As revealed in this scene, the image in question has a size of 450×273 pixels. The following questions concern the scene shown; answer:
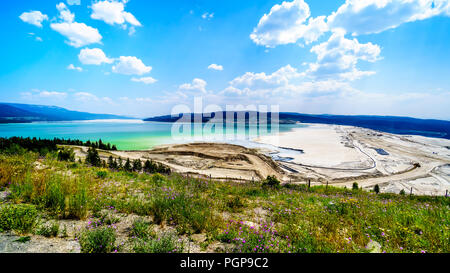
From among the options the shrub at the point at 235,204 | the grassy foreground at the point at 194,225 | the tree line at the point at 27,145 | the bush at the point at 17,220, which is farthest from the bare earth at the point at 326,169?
the bush at the point at 17,220

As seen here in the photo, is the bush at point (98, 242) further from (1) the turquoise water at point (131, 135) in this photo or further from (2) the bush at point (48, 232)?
(1) the turquoise water at point (131, 135)

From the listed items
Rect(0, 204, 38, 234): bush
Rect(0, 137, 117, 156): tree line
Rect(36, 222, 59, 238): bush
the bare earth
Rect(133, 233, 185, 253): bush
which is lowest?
the bare earth

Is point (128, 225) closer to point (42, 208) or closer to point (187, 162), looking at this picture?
point (42, 208)

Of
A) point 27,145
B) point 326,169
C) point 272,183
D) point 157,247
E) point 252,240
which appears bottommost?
point 326,169

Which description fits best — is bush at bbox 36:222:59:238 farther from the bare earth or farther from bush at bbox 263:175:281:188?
the bare earth

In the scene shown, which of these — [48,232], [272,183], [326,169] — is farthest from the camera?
[326,169]

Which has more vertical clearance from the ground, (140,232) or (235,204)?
(140,232)

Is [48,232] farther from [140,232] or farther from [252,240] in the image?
[252,240]

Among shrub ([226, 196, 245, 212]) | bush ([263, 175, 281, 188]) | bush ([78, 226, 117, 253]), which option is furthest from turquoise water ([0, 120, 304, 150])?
bush ([78, 226, 117, 253])

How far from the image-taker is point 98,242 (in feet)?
9.78

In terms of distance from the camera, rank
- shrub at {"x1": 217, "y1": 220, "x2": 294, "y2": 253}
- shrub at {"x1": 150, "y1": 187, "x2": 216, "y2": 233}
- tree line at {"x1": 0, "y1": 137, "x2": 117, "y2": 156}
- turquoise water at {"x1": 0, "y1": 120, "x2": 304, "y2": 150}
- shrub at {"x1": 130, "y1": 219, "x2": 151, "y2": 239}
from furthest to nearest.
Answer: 1. turquoise water at {"x1": 0, "y1": 120, "x2": 304, "y2": 150}
2. tree line at {"x1": 0, "y1": 137, "x2": 117, "y2": 156}
3. shrub at {"x1": 150, "y1": 187, "x2": 216, "y2": 233}
4. shrub at {"x1": 130, "y1": 219, "x2": 151, "y2": 239}
5. shrub at {"x1": 217, "y1": 220, "x2": 294, "y2": 253}

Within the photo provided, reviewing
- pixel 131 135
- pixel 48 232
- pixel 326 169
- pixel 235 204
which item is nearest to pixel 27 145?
pixel 48 232

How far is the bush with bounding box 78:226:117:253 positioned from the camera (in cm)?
289
